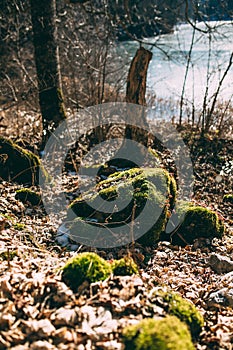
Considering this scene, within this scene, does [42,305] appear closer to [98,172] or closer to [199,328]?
[199,328]

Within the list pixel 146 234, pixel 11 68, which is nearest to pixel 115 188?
pixel 146 234

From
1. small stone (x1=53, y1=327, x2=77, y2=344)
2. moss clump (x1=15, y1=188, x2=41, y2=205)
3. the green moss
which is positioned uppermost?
small stone (x1=53, y1=327, x2=77, y2=344)

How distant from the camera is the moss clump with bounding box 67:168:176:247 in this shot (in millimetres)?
4789

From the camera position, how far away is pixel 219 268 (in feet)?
14.8

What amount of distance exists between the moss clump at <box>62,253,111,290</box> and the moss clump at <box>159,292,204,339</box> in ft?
1.37

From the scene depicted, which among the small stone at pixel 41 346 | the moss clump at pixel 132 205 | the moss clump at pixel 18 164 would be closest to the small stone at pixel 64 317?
the small stone at pixel 41 346

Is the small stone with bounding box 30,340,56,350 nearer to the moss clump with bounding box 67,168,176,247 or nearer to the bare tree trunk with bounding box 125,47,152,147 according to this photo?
the moss clump with bounding box 67,168,176,247

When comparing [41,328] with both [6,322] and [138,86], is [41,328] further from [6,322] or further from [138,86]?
[138,86]

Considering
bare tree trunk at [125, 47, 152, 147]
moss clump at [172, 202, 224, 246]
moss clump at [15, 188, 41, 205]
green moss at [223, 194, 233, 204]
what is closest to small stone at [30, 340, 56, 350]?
moss clump at [172, 202, 224, 246]

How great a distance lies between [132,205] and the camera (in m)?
4.83

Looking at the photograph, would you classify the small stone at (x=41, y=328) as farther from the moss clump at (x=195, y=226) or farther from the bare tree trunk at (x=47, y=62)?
the bare tree trunk at (x=47, y=62)

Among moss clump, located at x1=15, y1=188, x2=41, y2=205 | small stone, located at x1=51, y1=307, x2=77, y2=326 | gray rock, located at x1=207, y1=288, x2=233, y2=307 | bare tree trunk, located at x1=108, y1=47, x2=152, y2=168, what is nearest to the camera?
small stone, located at x1=51, y1=307, x2=77, y2=326

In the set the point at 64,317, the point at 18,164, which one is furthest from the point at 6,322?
the point at 18,164

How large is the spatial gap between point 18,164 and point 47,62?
7.11 feet
